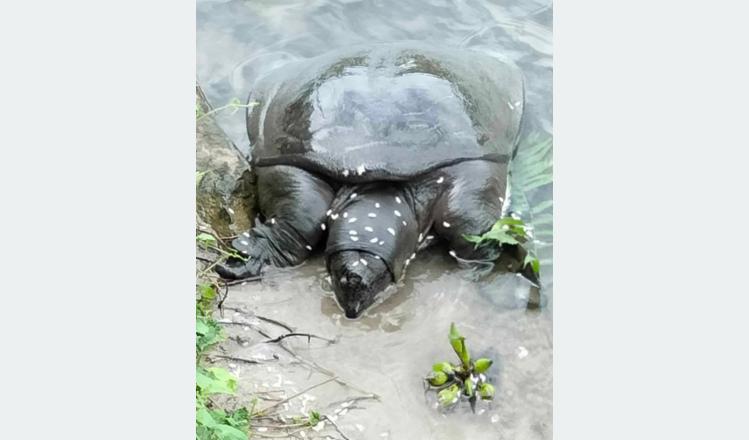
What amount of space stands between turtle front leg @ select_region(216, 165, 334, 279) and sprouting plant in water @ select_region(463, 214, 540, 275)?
2.16ft

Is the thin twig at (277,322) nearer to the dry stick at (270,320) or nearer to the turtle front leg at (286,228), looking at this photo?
the dry stick at (270,320)

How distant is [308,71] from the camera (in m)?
5.38

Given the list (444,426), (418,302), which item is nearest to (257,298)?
(418,302)

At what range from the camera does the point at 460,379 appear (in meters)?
4.26

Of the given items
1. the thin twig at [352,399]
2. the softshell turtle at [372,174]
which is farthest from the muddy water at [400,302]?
the softshell turtle at [372,174]

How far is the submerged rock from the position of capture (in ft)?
16.4

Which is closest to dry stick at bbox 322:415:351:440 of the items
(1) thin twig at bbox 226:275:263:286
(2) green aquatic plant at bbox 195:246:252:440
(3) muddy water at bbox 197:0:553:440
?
(3) muddy water at bbox 197:0:553:440

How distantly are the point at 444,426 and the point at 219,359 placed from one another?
2.98ft

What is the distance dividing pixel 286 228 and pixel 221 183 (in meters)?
0.43

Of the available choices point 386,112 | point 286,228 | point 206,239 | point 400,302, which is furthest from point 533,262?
point 206,239

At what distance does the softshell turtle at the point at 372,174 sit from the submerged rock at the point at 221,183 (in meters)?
0.08

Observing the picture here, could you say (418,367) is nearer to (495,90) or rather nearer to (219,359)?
(219,359)

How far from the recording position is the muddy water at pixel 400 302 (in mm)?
4207

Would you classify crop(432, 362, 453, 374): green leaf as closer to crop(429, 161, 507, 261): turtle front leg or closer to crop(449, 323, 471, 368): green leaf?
crop(449, 323, 471, 368): green leaf
